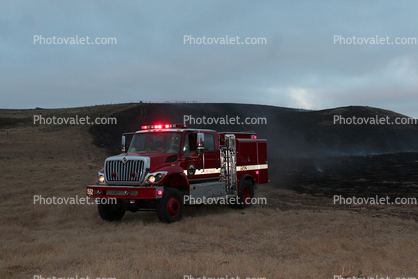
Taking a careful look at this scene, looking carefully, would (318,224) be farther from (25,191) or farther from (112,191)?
(25,191)

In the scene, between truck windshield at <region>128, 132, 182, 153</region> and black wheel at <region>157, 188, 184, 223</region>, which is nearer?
black wheel at <region>157, 188, 184, 223</region>

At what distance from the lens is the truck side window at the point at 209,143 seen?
520 inches

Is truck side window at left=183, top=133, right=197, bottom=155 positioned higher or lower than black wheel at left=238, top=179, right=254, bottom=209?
higher

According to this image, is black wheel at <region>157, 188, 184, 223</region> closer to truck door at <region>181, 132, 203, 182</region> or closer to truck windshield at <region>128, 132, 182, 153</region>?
truck door at <region>181, 132, 203, 182</region>

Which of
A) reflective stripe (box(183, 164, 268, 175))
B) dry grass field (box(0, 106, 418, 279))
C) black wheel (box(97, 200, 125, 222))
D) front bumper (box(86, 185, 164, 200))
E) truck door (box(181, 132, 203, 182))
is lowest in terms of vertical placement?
dry grass field (box(0, 106, 418, 279))

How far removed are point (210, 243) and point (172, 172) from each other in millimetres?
3134

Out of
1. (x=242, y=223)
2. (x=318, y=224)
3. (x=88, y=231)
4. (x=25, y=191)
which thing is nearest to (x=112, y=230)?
(x=88, y=231)

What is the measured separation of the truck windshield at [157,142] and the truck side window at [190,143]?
0.84 feet

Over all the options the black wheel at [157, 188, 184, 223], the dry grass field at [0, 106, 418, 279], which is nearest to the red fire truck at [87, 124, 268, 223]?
the black wheel at [157, 188, 184, 223]

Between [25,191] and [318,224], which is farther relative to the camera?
[25,191]

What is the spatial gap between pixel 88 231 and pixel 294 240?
5567 mm

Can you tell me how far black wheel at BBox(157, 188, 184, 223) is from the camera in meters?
11.0

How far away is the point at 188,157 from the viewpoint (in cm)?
1226

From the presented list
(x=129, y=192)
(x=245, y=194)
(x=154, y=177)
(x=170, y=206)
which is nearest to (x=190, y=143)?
(x=154, y=177)
